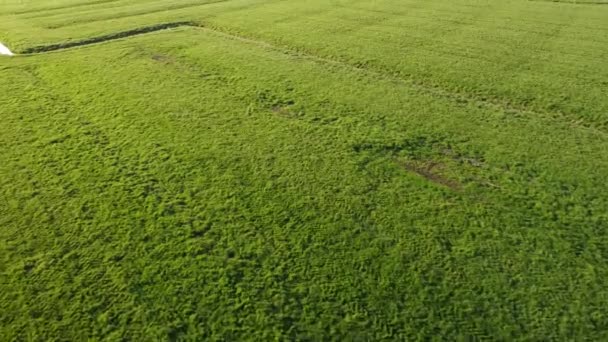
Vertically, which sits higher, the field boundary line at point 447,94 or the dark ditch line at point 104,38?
the dark ditch line at point 104,38

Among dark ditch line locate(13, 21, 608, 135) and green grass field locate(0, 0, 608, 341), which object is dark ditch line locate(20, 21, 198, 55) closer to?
dark ditch line locate(13, 21, 608, 135)

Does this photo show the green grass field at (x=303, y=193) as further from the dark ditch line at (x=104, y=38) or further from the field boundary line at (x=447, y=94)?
the dark ditch line at (x=104, y=38)

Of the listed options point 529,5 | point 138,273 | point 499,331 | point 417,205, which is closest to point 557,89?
point 417,205

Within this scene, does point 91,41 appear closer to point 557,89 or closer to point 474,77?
point 474,77

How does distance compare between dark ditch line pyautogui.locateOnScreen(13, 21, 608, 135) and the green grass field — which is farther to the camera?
dark ditch line pyautogui.locateOnScreen(13, 21, 608, 135)

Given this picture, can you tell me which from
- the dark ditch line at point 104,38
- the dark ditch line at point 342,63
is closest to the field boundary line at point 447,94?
the dark ditch line at point 342,63

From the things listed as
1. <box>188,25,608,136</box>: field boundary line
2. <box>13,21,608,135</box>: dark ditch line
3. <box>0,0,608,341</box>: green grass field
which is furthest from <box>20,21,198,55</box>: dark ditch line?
<box>188,25,608,136</box>: field boundary line

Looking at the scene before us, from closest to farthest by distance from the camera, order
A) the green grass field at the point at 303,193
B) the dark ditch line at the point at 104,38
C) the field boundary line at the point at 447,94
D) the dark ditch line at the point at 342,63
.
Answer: the green grass field at the point at 303,193, the field boundary line at the point at 447,94, the dark ditch line at the point at 342,63, the dark ditch line at the point at 104,38
